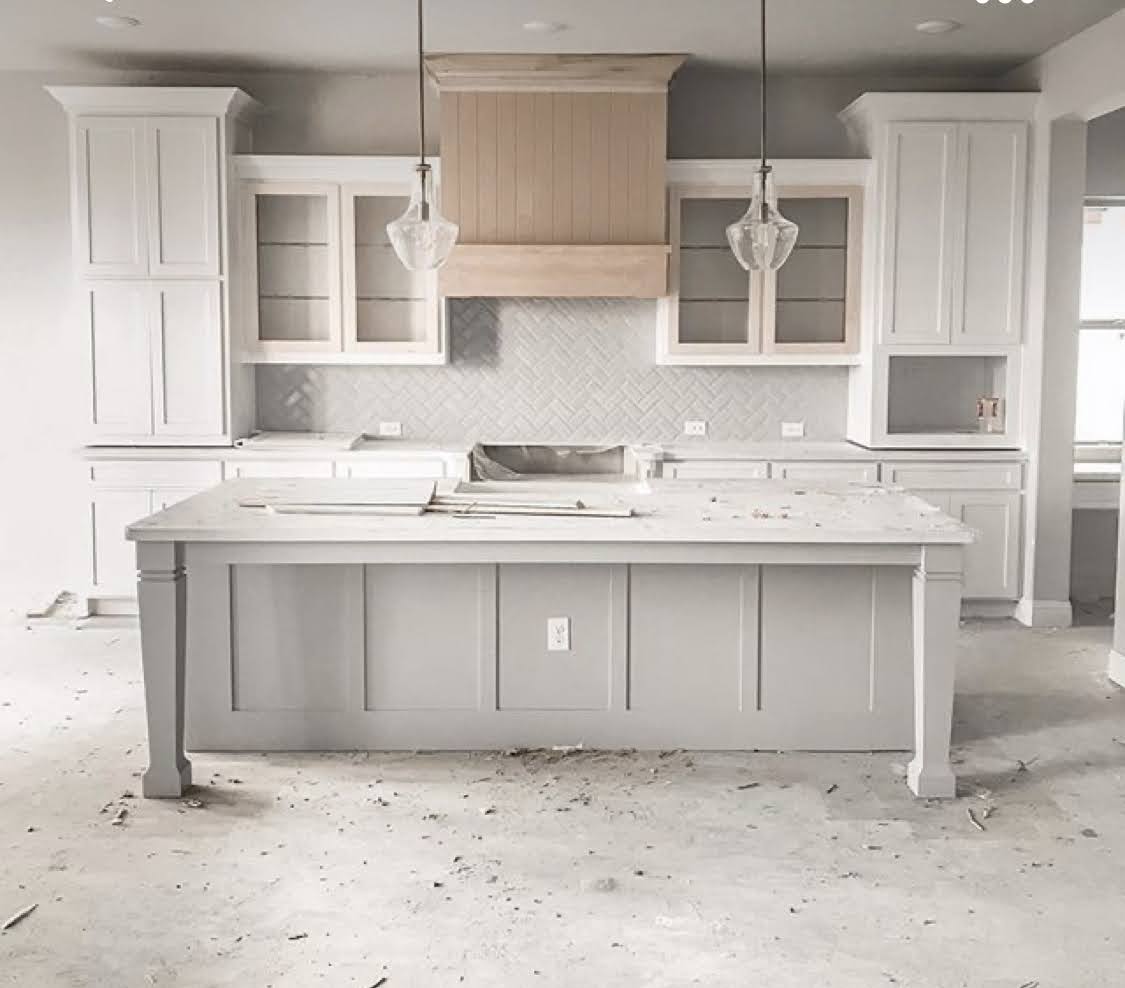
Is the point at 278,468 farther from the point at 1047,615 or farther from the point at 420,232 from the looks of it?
the point at 1047,615

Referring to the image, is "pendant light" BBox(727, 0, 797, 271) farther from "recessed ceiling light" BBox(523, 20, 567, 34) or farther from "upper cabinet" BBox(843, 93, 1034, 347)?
"upper cabinet" BBox(843, 93, 1034, 347)

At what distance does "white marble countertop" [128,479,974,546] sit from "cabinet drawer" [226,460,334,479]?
6.48 feet

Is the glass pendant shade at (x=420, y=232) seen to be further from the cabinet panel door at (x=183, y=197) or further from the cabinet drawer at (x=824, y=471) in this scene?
the cabinet drawer at (x=824, y=471)

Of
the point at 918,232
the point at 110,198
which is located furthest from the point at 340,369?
the point at 918,232

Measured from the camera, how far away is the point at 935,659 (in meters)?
4.15

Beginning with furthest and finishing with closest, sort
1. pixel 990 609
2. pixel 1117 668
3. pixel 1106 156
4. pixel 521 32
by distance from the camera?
pixel 1106 156, pixel 990 609, pixel 521 32, pixel 1117 668

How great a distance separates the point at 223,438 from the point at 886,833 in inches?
154

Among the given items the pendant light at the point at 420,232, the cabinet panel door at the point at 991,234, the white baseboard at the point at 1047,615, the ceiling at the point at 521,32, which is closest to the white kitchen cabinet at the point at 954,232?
the cabinet panel door at the point at 991,234

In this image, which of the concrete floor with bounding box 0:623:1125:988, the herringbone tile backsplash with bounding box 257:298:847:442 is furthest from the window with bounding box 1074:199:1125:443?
the concrete floor with bounding box 0:623:1125:988

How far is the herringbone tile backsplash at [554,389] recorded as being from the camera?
7.14 meters

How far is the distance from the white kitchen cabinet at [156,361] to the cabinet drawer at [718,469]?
217 centimetres

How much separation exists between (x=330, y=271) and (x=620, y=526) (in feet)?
10.2

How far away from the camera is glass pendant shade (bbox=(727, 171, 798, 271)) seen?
13.5 feet

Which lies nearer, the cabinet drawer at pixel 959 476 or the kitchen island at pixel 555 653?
the kitchen island at pixel 555 653
